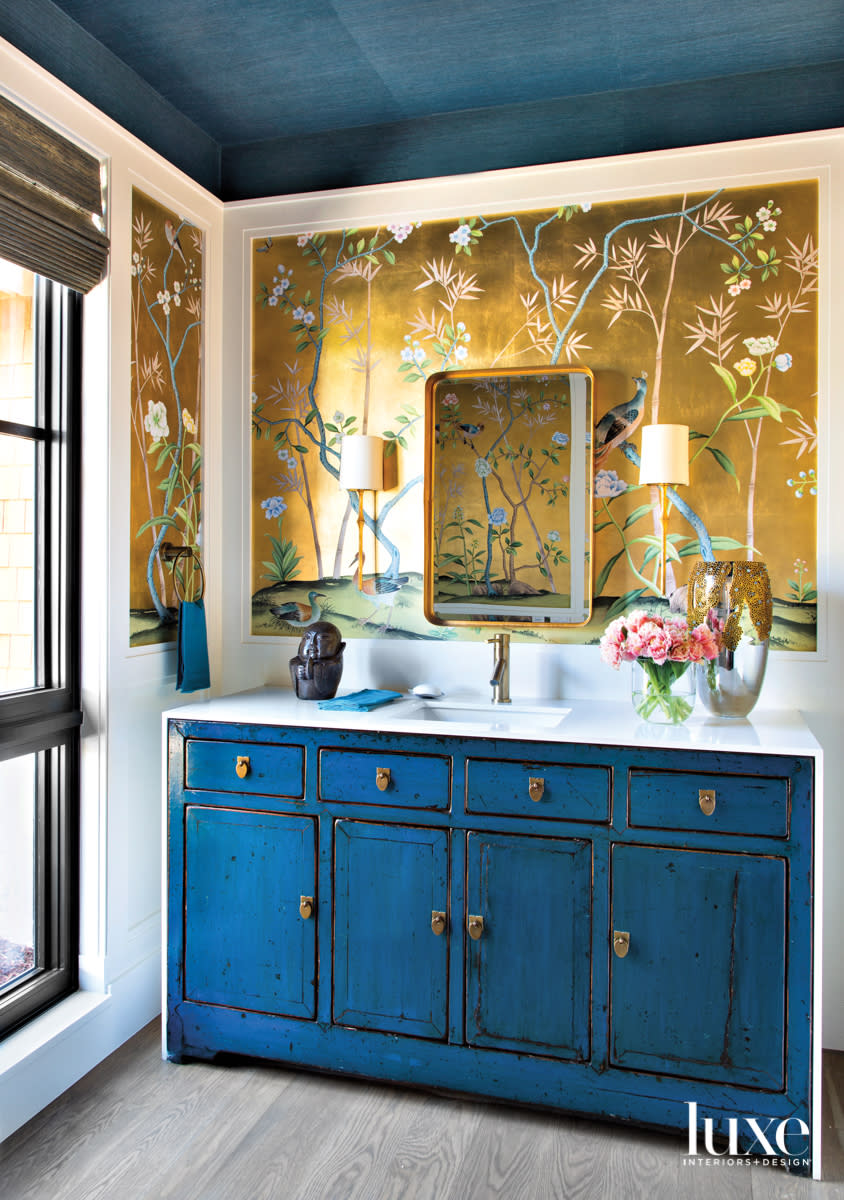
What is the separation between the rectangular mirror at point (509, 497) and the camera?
106 inches

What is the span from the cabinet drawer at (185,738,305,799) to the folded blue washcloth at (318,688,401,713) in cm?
20

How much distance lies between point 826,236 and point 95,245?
79.4 inches

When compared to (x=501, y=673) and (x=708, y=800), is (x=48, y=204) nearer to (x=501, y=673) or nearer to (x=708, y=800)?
(x=501, y=673)

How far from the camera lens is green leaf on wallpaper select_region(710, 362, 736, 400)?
8.45 feet

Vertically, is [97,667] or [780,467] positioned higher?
[780,467]

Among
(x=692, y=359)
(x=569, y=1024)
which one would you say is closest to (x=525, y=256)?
(x=692, y=359)

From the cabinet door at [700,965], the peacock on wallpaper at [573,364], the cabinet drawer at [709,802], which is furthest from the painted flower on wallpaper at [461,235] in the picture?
the cabinet door at [700,965]

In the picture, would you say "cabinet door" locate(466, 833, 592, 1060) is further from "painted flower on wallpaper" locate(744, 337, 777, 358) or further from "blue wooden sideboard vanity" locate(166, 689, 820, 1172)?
"painted flower on wallpaper" locate(744, 337, 777, 358)

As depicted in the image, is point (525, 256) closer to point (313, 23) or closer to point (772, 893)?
point (313, 23)

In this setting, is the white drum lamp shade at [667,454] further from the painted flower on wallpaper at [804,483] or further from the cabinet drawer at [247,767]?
the cabinet drawer at [247,767]

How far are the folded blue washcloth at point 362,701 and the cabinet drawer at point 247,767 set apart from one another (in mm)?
197

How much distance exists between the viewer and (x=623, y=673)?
268 centimetres

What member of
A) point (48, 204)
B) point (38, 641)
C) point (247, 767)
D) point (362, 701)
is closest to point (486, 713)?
point (362, 701)

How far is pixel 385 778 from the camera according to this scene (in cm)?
223
